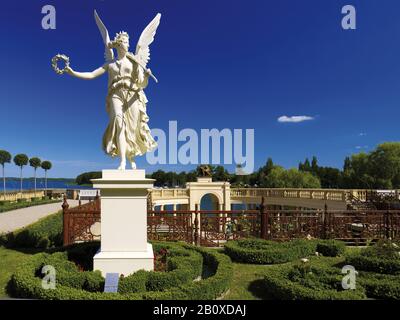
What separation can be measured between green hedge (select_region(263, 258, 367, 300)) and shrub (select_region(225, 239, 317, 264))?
1.67 metres

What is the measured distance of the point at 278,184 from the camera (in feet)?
154

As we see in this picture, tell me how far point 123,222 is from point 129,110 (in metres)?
2.38

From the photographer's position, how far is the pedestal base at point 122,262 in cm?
576

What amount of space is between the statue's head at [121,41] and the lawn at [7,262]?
4.97 metres

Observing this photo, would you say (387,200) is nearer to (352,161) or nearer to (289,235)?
(289,235)

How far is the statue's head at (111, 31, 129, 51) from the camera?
20.4 ft

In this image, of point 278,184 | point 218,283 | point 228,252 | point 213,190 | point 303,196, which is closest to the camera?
point 218,283

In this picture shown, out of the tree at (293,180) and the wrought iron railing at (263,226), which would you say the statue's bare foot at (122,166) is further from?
the tree at (293,180)

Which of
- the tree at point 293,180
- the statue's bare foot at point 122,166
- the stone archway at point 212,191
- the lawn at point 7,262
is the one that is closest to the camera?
the lawn at point 7,262

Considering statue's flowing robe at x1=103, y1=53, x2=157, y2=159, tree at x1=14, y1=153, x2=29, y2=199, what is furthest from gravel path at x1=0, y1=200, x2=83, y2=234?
tree at x1=14, y1=153, x2=29, y2=199

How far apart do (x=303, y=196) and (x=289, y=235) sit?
14.5m

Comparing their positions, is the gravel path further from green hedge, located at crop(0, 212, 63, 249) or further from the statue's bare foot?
the statue's bare foot

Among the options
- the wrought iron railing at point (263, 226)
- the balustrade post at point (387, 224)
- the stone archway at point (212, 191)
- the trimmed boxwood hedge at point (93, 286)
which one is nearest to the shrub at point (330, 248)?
the wrought iron railing at point (263, 226)
